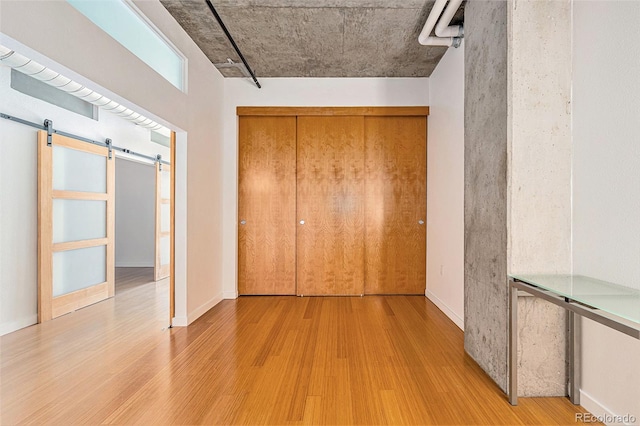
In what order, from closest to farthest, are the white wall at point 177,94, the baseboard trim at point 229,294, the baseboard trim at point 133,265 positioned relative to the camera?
1. the white wall at point 177,94
2. the baseboard trim at point 229,294
3. the baseboard trim at point 133,265

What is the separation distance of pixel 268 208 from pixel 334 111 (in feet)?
5.45

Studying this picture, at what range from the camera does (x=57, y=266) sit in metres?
3.97

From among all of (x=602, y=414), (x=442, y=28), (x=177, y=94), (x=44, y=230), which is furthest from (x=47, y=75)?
(x=602, y=414)

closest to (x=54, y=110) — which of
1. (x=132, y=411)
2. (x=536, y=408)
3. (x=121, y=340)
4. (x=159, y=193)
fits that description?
(x=159, y=193)

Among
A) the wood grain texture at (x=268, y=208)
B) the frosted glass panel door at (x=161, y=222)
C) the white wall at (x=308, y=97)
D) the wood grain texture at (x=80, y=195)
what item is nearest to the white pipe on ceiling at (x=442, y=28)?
the white wall at (x=308, y=97)

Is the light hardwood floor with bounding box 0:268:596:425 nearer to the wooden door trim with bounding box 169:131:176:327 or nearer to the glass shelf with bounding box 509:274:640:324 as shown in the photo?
the wooden door trim with bounding box 169:131:176:327

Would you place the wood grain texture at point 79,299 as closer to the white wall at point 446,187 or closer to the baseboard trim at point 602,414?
the white wall at point 446,187

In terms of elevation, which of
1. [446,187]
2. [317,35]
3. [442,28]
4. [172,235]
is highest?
[317,35]

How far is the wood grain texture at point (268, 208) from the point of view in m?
4.87

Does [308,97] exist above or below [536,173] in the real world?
above

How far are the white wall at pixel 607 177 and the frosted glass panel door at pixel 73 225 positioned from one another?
4.86 m

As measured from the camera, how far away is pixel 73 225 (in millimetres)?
4238

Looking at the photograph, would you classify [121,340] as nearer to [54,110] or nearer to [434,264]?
[54,110]

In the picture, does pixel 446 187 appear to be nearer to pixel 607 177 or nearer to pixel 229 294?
pixel 607 177
